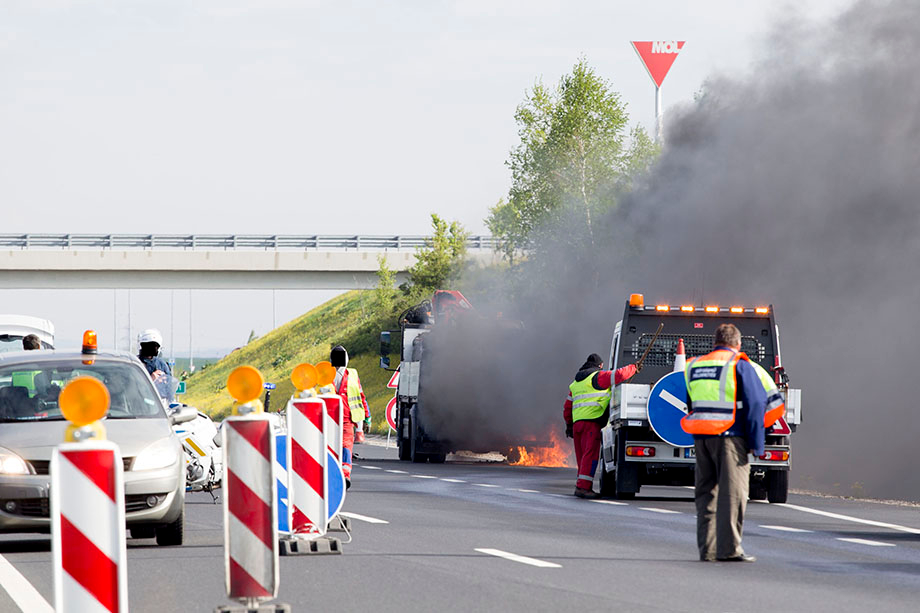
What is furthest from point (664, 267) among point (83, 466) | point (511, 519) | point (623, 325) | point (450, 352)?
point (83, 466)

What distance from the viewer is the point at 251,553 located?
7.20 meters

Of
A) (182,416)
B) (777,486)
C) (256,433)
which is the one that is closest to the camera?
(256,433)

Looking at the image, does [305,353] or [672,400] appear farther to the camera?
[305,353]

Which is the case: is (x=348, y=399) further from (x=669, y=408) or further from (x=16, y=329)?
(x=16, y=329)

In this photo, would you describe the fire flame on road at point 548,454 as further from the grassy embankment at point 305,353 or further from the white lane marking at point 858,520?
the grassy embankment at point 305,353

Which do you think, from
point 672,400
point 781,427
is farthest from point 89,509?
point 781,427

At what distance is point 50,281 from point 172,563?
51653mm

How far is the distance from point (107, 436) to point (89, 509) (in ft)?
20.2

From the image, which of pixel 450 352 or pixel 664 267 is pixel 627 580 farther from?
pixel 664 267

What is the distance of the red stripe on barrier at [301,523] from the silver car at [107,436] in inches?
41.2

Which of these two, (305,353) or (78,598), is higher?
(305,353)

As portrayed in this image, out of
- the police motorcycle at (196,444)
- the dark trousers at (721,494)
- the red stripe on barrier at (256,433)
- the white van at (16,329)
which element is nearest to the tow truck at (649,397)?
the dark trousers at (721,494)

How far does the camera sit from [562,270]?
45.7 m

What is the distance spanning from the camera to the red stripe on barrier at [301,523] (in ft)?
37.9
